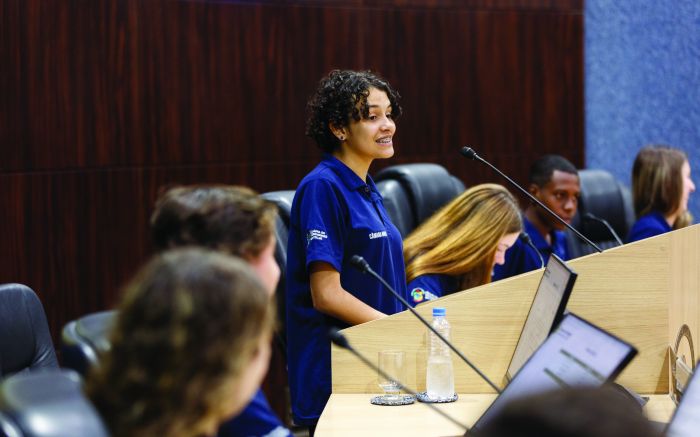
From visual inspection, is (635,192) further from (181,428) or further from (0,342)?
(181,428)

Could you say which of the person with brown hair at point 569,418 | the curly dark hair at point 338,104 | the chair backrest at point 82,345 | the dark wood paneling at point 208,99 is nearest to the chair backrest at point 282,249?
the curly dark hair at point 338,104

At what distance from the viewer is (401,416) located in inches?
82.4

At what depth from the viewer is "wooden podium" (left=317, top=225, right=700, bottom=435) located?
2248 mm

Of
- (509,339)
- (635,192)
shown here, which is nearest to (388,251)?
(509,339)

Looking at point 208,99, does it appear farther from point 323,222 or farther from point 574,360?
point 574,360

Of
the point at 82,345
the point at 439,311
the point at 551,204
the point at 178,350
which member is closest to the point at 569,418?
the point at 178,350

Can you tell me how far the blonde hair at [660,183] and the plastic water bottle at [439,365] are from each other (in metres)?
1.83

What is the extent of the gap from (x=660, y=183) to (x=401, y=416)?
6.85 ft

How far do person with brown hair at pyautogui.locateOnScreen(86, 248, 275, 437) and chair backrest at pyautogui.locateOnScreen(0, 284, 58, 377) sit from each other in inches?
48.2

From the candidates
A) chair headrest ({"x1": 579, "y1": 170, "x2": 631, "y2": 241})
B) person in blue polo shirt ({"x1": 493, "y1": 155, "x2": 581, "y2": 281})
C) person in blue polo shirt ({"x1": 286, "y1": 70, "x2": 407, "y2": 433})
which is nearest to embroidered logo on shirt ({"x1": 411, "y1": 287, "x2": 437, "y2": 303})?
person in blue polo shirt ({"x1": 286, "y1": 70, "x2": 407, "y2": 433})

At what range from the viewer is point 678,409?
1523 mm

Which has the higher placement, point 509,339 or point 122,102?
point 122,102

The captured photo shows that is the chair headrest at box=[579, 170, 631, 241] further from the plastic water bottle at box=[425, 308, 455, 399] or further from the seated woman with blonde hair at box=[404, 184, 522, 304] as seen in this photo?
the plastic water bottle at box=[425, 308, 455, 399]

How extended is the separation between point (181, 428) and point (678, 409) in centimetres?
85
